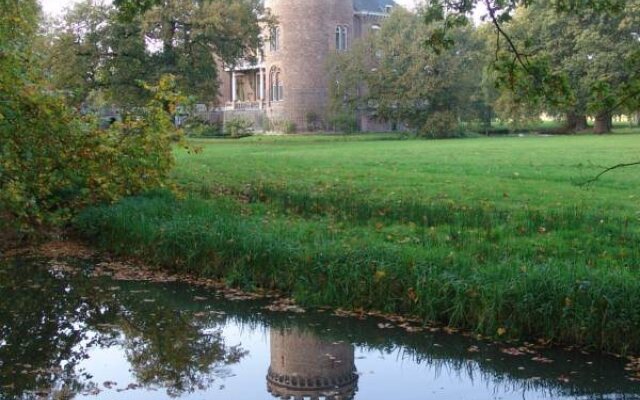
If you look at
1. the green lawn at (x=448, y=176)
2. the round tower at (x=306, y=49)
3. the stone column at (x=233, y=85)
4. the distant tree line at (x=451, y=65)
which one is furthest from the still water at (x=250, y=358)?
the stone column at (x=233, y=85)

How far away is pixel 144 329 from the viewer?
319 inches

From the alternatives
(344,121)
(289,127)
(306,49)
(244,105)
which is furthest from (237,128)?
(244,105)

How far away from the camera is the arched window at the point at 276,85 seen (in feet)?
190

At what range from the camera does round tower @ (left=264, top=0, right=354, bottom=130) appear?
5575 cm

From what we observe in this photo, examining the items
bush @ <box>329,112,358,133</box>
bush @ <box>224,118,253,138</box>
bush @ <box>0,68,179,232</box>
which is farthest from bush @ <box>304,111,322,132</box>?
bush @ <box>0,68,179,232</box>

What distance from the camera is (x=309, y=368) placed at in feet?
22.6

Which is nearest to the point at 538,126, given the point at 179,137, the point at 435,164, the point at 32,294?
the point at 435,164

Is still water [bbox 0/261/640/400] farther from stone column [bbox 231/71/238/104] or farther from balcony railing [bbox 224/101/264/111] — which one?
stone column [bbox 231/71/238/104]

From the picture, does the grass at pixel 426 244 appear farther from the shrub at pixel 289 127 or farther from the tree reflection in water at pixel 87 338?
the shrub at pixel 289 127

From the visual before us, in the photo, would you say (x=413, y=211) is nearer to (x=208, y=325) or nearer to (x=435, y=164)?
(x=208, y=325)

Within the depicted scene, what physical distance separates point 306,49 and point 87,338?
4995cm

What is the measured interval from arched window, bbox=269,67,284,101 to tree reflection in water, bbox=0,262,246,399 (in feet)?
160

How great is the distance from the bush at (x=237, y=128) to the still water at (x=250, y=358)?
44.5 metres

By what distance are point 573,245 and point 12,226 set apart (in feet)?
27.4
